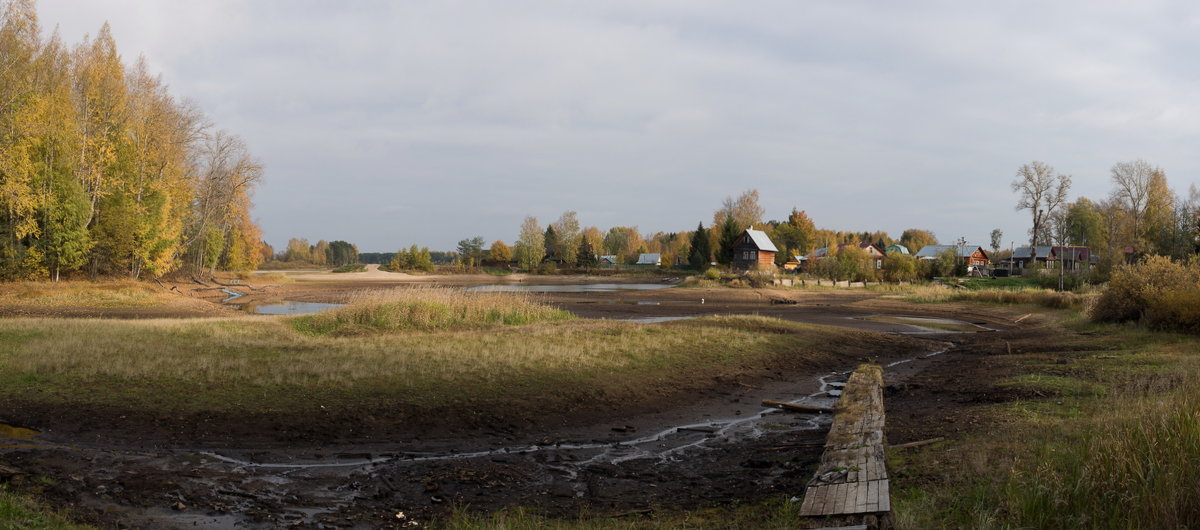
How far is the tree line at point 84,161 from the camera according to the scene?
29.6 m

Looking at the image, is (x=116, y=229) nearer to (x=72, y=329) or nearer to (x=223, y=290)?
(x=223, y=290)

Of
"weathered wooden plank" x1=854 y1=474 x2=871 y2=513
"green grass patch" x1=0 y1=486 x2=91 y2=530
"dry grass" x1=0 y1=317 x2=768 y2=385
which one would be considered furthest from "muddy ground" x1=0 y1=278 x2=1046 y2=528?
"dry grass" x1=0 y1=317 x2=768 y2=385

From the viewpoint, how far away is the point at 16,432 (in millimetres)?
9383

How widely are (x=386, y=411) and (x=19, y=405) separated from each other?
569 cm

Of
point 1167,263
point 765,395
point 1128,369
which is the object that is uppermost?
point 1167,263

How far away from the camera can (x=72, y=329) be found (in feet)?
60.0

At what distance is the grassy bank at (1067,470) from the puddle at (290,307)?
3378cm

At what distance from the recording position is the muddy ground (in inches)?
284

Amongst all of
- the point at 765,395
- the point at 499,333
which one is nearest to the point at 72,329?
the point at 499,333

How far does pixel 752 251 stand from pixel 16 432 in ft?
270

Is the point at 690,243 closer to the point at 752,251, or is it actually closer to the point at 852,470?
the point at 752,251

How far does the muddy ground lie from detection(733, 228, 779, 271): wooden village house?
72.0 m

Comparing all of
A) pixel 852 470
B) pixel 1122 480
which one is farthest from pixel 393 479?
pixel 1122 480

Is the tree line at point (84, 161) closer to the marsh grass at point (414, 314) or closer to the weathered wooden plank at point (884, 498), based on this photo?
the marsh grass at point (414, 314)
